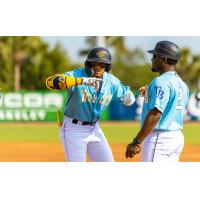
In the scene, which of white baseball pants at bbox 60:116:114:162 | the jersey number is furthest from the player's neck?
white baseball pants at bbox 60:116:114:162

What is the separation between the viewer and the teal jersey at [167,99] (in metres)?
5.27

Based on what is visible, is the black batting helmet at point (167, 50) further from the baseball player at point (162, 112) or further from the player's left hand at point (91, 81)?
the player's left hand at point (91, 81)

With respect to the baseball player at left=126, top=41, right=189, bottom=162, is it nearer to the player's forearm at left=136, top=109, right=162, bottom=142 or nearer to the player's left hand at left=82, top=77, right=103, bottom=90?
the player's forearm at left=136, top=109, right=162, bottom=142

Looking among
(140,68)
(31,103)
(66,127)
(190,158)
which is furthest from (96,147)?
(140,68)

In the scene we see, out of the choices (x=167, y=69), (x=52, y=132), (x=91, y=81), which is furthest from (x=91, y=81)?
(x=52, y=132)

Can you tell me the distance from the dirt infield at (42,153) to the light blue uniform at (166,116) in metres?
6.28

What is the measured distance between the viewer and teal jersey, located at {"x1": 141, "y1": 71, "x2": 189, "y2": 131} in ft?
17.3

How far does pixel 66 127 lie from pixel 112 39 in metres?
40.3

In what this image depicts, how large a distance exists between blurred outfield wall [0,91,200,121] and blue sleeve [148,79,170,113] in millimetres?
19200

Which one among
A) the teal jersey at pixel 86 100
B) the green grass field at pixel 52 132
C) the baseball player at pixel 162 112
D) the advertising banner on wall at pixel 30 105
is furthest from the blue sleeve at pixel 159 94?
the advertising banner on wall at pixel 30 105

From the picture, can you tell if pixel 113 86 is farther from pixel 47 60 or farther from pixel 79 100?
pixel 47 60

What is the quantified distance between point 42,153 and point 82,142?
680 cm

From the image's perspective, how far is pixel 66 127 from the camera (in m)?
6.82

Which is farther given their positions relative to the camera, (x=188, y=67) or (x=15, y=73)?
(x=188, y=67)
